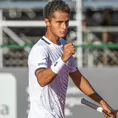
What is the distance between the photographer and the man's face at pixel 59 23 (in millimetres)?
4371

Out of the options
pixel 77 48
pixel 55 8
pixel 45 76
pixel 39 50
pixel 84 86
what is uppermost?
pixel 55 8

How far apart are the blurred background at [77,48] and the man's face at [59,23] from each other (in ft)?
12.1

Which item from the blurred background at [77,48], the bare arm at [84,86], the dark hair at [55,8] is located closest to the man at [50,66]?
the dark hair at [55,8]

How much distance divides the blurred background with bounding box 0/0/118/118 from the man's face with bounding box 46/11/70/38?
3.69 metres

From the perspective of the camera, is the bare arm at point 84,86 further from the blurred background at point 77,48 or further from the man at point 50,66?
the blurred background at point 77,48

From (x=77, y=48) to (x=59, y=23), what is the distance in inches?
172

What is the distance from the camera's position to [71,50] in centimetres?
412

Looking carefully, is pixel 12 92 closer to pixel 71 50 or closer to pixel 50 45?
pixel 50 45

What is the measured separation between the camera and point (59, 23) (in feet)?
14.5

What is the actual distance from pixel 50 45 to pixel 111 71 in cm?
359

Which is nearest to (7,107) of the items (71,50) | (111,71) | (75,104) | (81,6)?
(75,104)

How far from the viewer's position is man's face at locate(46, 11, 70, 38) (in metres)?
4.37

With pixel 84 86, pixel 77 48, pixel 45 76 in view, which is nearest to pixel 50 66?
pixel 45 76

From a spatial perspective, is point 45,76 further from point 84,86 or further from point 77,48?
point 77,48
